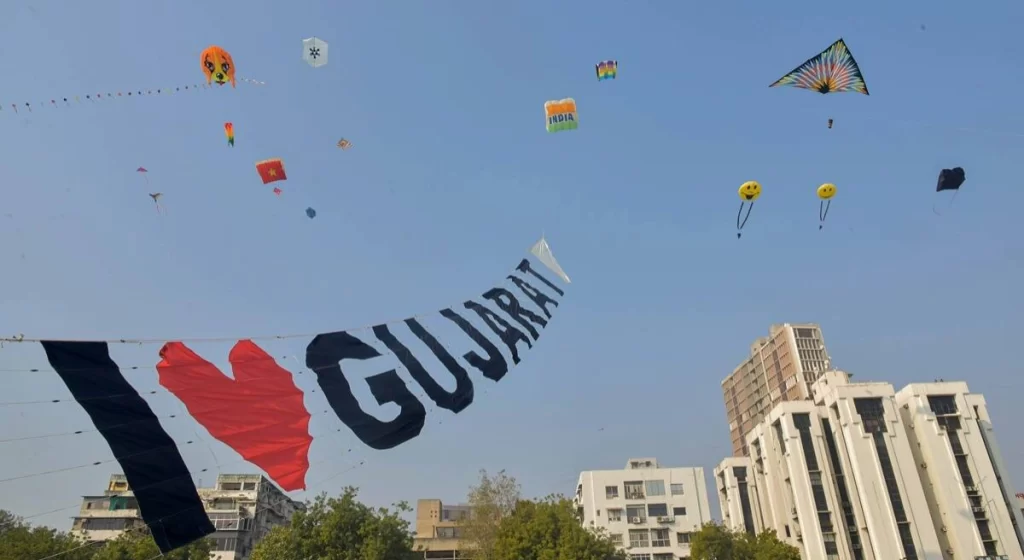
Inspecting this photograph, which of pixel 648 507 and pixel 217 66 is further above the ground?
pixel 217 66

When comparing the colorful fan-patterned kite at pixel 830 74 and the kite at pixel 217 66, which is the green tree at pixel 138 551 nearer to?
the kite at pixel 217 66

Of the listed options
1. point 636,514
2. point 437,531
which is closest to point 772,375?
point 636,514

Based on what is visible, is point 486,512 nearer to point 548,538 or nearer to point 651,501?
point 548,538

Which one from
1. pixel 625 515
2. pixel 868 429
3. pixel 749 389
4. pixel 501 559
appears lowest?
pixel 501 559

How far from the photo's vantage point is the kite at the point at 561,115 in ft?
79.0

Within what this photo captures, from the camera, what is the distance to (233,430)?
1318cm

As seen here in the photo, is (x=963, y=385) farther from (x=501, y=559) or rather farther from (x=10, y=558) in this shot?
(x=10, y=558)

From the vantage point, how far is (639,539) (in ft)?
221

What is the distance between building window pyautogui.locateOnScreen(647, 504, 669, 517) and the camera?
68.6 m

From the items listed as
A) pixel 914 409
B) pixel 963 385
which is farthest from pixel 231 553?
pixel 963 385

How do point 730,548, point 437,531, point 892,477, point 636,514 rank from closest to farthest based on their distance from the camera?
1. point 730,548
2. point 892,477
3. point 636,514
4. point 437,531

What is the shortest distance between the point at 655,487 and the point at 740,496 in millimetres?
10405

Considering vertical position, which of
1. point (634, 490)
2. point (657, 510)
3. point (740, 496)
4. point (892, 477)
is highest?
point (634, 490)

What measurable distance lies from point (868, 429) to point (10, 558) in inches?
2498
